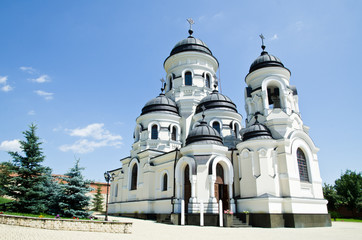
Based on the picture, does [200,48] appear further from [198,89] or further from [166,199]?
[166,199]

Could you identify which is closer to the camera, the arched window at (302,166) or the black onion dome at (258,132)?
the black onion dome at (258,132)

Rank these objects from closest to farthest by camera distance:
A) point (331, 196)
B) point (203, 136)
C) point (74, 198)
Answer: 1. point (74, 198)
2. point (203, 136)
3. point (331, 196)

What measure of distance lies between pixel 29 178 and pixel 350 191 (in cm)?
3487

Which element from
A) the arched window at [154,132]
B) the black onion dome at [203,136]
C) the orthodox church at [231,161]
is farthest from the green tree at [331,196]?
the arched window at [154,132]

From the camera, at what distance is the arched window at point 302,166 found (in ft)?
57.1

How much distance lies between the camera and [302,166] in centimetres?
1770

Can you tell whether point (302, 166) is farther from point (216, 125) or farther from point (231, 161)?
point (216, 125)

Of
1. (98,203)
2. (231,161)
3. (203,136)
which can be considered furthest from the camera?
(98,203)

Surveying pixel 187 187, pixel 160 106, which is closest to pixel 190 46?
pixel 160 106

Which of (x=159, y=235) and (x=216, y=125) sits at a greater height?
(x=216, y=125)

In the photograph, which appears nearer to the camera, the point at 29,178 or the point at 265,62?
the point at 29,178

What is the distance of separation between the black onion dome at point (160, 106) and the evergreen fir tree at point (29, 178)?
9.99 metres

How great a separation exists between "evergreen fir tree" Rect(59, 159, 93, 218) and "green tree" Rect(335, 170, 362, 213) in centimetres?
3013

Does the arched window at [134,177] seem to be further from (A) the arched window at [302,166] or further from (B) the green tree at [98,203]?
(B) the green tree at [98,203]
